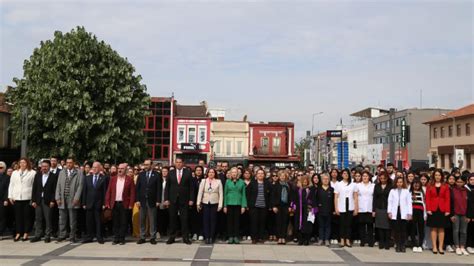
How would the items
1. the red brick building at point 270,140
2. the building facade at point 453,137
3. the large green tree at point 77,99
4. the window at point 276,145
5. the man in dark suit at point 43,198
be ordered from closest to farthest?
the man in dark suit at point 43,198
the large green tree at point 77,99
the building facade at point 453,137
the red brick building at point 270,140
the window at point 276,145

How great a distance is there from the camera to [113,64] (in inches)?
1112

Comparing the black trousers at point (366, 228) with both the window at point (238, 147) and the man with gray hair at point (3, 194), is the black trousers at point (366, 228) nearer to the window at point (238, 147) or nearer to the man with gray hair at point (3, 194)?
the man with gray hair at point (3, 194)

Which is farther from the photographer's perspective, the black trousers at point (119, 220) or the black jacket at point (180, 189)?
the black jacket at point (180, 189)

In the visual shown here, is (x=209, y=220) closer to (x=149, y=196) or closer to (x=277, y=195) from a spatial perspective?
(x=149, y=196)

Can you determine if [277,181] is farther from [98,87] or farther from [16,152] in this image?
[16,152]

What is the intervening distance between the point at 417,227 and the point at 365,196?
1397 mm

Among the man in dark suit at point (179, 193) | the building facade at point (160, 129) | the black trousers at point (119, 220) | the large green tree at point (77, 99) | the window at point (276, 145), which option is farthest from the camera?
the window at point (276, 145)

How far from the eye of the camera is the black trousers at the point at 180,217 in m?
11.7

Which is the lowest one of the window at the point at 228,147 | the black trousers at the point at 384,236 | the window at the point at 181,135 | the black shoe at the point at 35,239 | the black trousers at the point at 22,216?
the black shoe at the point at 35,239

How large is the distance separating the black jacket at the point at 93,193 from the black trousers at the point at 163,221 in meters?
1.61

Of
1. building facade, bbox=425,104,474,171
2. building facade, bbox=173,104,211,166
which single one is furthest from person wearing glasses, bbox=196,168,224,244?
building facade, bbox=173,104,211,166

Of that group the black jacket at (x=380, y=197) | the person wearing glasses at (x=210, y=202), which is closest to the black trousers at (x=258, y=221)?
the person wearing glasses at (x=210, y=202)

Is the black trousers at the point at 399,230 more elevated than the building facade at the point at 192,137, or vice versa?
the building facade at the point at 192,137

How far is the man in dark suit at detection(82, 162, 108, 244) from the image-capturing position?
1164cm
